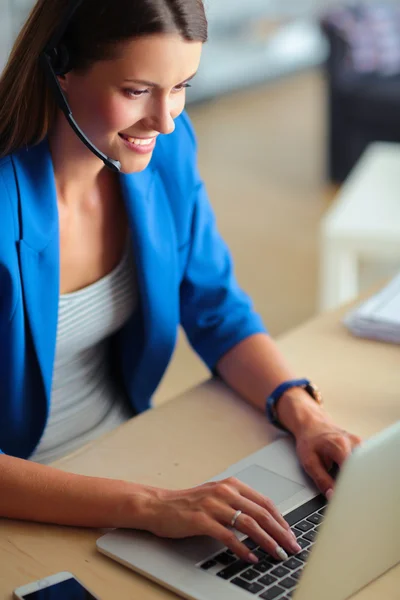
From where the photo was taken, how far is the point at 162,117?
3.64 ft

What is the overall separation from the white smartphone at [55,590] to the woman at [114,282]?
99 mm

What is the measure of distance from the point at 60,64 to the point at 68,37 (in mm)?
33

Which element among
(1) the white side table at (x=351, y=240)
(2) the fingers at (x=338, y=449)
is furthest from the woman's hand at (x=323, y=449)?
(1) the white side table at (x=351, y=240)

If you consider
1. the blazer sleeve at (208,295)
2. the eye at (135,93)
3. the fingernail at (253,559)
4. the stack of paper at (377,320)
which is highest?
the eye at (135,93)

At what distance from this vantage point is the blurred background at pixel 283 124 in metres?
3.33

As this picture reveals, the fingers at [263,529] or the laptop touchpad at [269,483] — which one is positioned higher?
the fingers at [263,529]

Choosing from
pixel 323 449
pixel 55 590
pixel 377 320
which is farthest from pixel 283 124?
pixel 55 590

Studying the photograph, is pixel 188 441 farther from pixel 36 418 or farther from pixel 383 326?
pixel 383 326

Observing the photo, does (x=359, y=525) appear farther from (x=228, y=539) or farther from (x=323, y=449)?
(x=323, y=449)

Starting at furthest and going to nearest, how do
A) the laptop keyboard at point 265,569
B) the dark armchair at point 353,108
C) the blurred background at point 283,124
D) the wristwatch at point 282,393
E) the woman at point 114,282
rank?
1. the dark armchair at point 353,108
2. the blurred background at point 283,124
3. the wristwatch at point 282,393
4. the woman at point 114,282
5. the laptop keyboard at point 265,569

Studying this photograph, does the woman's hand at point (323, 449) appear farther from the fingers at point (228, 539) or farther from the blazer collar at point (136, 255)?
the blazer collar at point (136, 255)

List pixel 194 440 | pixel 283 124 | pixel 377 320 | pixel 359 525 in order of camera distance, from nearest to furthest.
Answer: pixel 359 525
pixel 194 440
pixel 377 320
pixel 283 124

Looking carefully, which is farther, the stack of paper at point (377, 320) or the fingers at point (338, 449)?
the stack of paper at point (377, 320)

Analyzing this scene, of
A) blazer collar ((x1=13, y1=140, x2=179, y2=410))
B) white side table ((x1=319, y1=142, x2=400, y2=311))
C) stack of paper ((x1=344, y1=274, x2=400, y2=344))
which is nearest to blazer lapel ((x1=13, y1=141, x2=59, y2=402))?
blazer collar ((x1=13, y1=140, x2=179, y2=410))
